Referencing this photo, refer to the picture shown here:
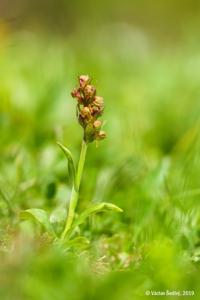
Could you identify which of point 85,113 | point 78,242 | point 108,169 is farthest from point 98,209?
point 108,169

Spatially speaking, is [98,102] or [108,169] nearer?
[98,102]

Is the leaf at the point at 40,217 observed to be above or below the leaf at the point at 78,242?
above

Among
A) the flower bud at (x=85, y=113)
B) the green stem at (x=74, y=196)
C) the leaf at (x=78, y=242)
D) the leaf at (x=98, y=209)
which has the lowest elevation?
the leaf at (x=78, y=242)
